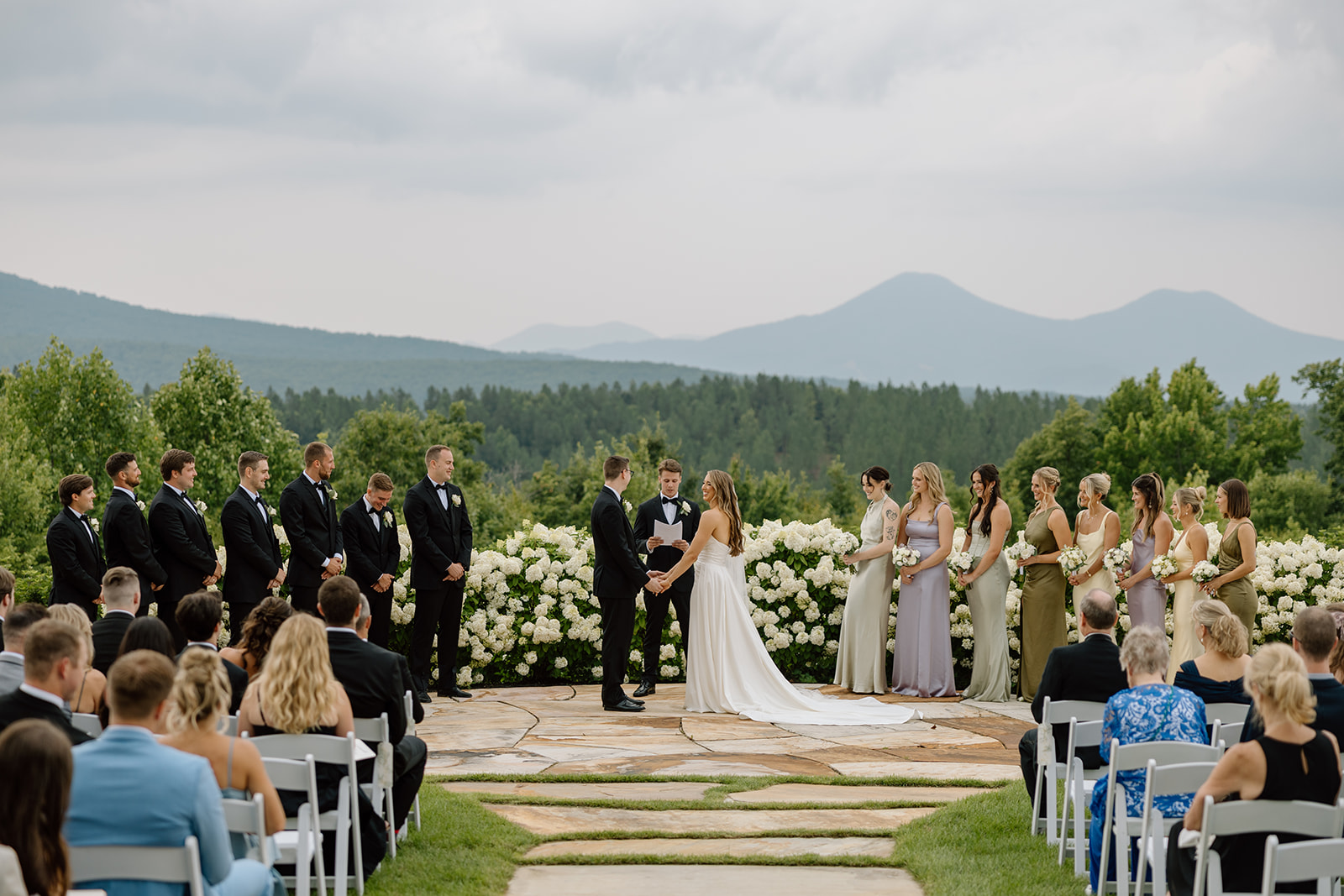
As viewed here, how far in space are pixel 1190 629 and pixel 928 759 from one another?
330 centimetres

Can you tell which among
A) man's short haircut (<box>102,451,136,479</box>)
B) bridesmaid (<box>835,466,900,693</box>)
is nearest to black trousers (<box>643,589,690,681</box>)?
bridesmaid (<box>835,466,900,693</box>)

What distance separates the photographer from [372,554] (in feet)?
33.1

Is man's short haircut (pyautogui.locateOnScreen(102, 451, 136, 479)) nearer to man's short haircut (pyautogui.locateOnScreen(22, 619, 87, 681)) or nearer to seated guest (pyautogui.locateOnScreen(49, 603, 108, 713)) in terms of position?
seated guest (pyautogui.locateOnScreen(49, 603, 108, 713))

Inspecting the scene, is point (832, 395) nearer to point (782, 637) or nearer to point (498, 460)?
point (498, 460)

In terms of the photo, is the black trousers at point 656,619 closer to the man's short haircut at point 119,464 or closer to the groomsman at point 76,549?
the man's short haircut at point 119,464

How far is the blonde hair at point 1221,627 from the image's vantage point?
5605mm

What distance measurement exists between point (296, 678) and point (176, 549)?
441cm

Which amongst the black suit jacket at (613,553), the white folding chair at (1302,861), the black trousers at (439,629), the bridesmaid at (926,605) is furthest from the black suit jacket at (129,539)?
the white folding chair at (1302,861)

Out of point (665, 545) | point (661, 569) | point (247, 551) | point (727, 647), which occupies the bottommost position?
point (727, 647)

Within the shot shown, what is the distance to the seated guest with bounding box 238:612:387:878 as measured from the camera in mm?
4945

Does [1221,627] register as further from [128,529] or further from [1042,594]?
[128,529]

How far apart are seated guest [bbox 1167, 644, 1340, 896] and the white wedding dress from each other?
5.55 metres

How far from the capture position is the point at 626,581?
9.98 m

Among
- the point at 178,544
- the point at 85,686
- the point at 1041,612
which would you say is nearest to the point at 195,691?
the point at 85,686
